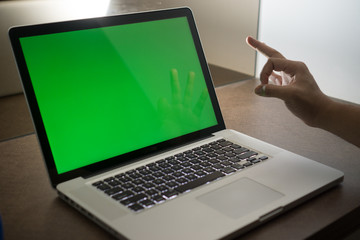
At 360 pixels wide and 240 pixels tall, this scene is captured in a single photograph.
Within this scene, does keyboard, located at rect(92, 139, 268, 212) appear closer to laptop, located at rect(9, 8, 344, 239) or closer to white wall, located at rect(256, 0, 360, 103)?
laptop, located at rect(9, 8, 344, 239)

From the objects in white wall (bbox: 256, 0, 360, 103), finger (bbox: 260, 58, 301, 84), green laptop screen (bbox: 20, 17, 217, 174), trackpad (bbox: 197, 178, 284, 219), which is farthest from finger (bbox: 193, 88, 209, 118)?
white wall (bbox: 256, 0, 360, 103)

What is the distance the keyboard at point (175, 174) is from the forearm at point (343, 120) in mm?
146

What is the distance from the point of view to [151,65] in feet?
2.97

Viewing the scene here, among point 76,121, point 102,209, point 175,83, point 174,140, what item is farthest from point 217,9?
point 102,209

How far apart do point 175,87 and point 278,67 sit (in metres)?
0.23

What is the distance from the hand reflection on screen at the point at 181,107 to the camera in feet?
2.93

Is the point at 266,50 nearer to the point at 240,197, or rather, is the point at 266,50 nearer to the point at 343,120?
the point at 343,120

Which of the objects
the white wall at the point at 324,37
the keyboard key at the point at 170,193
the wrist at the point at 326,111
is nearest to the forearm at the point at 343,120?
the wrist at the point at 326,111

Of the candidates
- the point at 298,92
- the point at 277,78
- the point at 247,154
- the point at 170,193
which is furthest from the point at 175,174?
the point at 277,78

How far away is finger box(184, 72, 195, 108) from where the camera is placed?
927mm

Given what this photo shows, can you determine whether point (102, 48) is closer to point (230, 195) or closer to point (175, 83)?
point (175, 83)

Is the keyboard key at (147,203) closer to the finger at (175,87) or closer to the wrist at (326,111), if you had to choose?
the finger at (175,87)

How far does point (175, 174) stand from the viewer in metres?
0.76

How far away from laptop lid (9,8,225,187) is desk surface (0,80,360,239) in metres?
0.07
